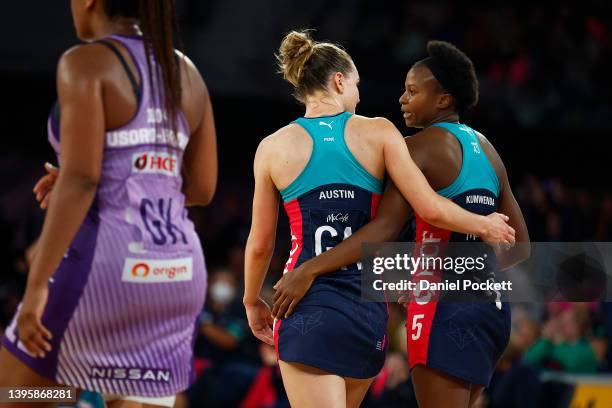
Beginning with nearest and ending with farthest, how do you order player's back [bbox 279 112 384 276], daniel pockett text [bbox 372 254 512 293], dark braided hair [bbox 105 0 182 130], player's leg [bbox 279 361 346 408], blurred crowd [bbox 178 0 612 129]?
1. dark braided hair [bbox 105 0 182 130]
2. player's leg [bbox 279 361 346 408]
3. player's back [bbox 279 112 384 276]
4. daniel pockett text [bbox 372 254 512 293]
5. blurred crowd [bbox 178 0 612 129]

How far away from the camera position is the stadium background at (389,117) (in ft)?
26.3

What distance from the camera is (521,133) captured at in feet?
38.6

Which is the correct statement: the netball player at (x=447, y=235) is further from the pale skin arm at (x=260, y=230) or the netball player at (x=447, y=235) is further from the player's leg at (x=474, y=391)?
the pale skin arm at (x=260, y=230)

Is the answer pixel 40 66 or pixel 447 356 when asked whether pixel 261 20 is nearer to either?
pixel 40 66

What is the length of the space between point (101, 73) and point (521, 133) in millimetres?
9736

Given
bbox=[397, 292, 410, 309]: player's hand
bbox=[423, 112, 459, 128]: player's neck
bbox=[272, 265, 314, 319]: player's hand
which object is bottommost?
bbox=[397, 292, 410, 309]: player's hand

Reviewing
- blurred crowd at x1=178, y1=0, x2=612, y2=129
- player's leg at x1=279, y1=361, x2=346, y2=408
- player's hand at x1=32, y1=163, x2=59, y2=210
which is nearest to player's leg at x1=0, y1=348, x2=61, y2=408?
player's hand at x1=32, y1=163, x2=59, y2=210

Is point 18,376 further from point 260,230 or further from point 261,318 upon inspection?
point 261,318

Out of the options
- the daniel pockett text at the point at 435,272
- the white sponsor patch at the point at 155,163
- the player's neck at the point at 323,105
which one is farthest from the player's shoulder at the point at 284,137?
the white sponsor patch at the point at 155,163

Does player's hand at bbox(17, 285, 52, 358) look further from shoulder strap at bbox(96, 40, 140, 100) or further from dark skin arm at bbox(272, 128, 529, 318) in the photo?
dark skin arm at bbox(272, 128, 529, 318)

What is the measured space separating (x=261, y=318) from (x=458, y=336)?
0.82m

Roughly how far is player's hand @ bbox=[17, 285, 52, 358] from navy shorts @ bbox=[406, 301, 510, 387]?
5.29ft

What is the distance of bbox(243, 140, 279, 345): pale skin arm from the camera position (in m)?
3.60

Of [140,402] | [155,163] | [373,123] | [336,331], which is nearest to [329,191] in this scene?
[373,123]
